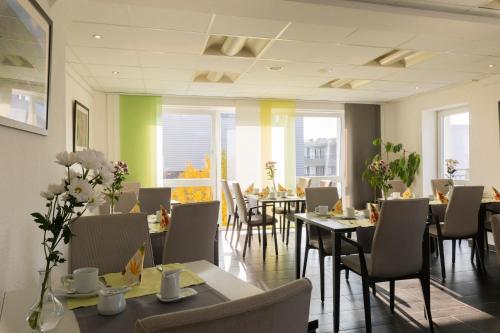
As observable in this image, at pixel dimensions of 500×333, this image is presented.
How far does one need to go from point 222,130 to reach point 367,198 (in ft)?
10.1

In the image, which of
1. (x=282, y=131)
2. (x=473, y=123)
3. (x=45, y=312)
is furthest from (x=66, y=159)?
(x=282, y=131)

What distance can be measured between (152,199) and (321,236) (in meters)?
2.02

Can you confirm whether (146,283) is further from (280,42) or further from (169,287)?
(280,42)

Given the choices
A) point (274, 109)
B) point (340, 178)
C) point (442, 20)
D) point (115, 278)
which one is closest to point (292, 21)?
point (442, 20)

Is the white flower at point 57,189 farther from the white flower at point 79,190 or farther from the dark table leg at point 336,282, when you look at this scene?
the dark table leg at point 336,282

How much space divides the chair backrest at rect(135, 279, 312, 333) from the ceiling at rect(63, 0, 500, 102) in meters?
2.43

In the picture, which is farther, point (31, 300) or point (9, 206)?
point (9, 206)

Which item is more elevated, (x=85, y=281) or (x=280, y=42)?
(x=280, y=42)

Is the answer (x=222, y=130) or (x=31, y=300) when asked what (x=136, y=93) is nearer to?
(x=222, y=130)

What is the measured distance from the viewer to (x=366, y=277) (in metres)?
2.52

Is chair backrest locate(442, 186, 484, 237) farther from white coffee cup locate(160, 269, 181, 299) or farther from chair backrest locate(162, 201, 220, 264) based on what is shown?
white coffee cup locate(160, 269, 181, 299)

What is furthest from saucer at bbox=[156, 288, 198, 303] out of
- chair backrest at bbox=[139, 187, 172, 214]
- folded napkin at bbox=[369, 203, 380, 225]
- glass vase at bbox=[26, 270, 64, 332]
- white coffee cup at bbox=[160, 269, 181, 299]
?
chair backrest at bbox=[139, 187, 172, 214]

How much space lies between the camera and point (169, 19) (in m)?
3.07

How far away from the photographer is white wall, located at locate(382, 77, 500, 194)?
17.2 ft
